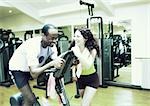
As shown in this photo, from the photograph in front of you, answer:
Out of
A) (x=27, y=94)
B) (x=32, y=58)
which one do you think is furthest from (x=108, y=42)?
(x=32, y=58)

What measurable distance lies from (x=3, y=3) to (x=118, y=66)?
13.8ft

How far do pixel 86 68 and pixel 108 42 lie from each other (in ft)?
13.1

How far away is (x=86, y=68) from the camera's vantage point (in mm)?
2791

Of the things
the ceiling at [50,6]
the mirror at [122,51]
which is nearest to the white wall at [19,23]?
the ceiling at [50,6]

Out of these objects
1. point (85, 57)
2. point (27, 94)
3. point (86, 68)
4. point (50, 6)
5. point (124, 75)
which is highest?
point (50, 6)

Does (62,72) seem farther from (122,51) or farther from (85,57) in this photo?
(122,51)

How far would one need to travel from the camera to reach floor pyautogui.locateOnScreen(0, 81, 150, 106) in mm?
4648

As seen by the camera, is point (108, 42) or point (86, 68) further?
point (108, 42)

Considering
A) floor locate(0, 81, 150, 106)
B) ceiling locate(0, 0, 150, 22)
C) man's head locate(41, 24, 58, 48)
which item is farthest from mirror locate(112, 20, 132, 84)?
man's head locate(41, 24, 58, 48)

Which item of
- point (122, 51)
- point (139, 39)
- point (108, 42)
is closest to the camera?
point (139, 39)

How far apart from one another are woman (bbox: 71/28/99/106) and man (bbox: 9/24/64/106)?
14.4 inches

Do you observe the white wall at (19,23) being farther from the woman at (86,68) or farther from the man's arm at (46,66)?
the man's arm at (46,66)

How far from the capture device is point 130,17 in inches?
242

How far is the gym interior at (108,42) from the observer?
557 cm
